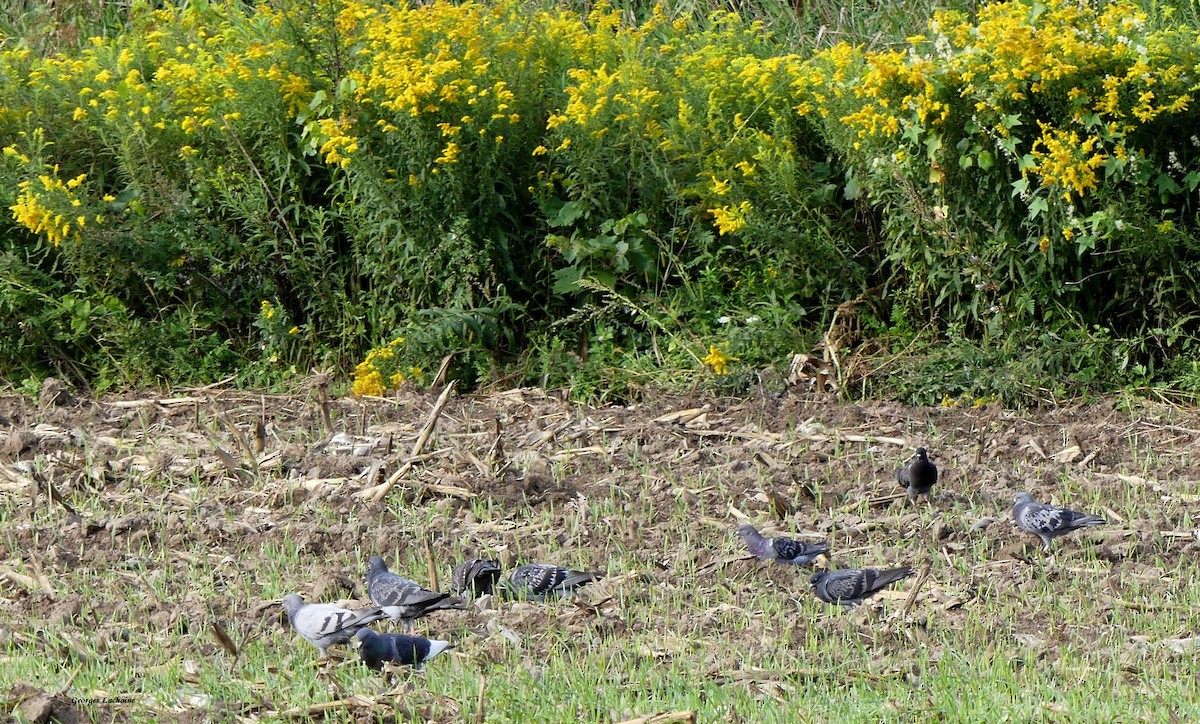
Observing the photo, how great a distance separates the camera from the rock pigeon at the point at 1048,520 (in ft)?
15.5

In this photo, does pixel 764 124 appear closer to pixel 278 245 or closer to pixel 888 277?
pixel 888 277

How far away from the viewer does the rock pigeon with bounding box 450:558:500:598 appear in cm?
464

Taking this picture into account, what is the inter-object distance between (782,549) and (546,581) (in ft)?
2.60

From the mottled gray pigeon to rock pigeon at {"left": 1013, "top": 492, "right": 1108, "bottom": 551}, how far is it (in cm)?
190

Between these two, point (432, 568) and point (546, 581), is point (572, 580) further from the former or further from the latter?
point (432, 568)

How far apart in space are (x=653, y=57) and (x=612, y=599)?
3768 millimetres

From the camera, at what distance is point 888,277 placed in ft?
24.3

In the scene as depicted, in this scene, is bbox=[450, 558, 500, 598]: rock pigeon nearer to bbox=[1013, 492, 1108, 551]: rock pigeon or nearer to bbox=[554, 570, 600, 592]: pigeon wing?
bbox=[554, 570, 600, 592]: pigeon wing

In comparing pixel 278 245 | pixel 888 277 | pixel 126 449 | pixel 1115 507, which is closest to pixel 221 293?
pixel 278 245

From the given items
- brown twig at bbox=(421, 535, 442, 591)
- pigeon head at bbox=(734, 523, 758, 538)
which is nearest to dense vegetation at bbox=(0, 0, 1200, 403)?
pigeon head at bbox=(734, 523, 758, 538)

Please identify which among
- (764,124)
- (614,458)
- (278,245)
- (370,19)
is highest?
(370,19)

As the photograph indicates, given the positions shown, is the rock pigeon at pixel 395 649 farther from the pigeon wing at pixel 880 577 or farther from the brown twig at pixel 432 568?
the pigeon wing at pixel 880 577

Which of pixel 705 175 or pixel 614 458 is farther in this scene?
pixel 705 175

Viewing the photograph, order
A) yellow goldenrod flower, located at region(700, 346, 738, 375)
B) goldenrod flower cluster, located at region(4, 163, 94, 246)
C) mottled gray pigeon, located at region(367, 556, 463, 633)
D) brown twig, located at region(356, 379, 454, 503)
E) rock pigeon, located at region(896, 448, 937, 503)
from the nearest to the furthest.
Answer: mottled gray pigeon, located at region(367, 556, 463, 633), rock pigeon, located at region(896, 448, 937, 503), brown twig, located at region(356, 379, 454, 503), yellow goldenrod flower, located at region(700, 346, 738, 375), goldenrod flower cluster, located at region(4, 163, 94, 246)
